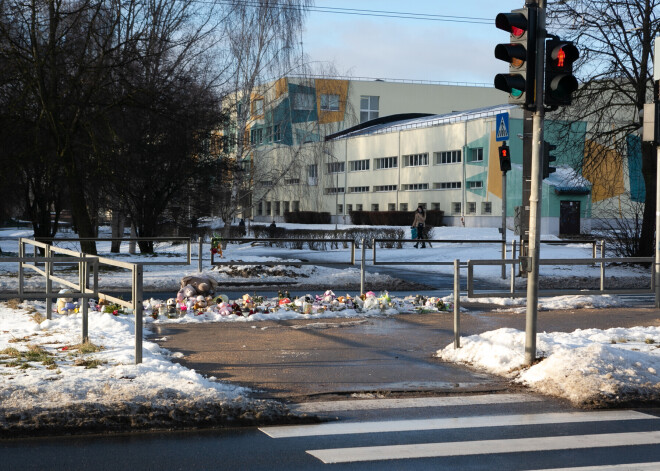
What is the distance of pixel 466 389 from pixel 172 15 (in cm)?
2379

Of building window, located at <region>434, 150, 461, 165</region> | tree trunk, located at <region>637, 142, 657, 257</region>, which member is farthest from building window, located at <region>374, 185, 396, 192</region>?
tree trunk, located at <region>637, 142, 657, 257</region>

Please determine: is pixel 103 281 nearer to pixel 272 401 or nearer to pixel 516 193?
pixel 272 401

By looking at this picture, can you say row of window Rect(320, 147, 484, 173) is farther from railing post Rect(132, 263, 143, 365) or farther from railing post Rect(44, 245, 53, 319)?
railing post Rect(132, 263, 143, 365)

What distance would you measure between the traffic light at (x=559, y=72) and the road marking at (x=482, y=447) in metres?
3.68

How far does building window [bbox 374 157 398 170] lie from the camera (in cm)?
7050

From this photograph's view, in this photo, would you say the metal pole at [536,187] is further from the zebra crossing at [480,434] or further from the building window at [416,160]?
the building window at [416,160]

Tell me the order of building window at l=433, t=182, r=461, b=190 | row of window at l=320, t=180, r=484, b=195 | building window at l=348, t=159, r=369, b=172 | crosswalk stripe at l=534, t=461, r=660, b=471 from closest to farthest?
crosswalk stripe at l=534, t=461, r=660, b=471
row of window at l=320, t=180, r=484, b=195
building window at l=433, t=182, r=461, b=190
building window at l=348, t=159, r=369, b=172

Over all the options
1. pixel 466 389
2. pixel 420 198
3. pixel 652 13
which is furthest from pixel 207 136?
pixel 420 198

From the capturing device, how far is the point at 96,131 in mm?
23875

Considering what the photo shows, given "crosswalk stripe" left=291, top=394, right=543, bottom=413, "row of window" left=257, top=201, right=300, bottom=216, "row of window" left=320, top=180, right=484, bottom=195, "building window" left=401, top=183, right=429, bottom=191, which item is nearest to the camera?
"crosswalk stripe" left=291, top=394, right=543, bottom=413

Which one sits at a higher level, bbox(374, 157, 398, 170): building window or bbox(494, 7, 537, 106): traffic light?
bbox(374, 157, 398, 170): building window

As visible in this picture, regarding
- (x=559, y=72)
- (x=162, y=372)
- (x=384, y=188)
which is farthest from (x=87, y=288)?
(x=384, y=188)

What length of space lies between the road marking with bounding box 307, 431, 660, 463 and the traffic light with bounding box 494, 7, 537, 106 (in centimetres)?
372

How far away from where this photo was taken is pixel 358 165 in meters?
74.5
